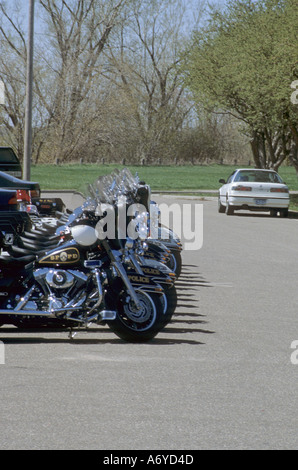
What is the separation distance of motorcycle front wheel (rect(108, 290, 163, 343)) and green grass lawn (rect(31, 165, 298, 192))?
40209mm

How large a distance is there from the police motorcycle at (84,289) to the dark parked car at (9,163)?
14283 mm

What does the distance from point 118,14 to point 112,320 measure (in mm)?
69891

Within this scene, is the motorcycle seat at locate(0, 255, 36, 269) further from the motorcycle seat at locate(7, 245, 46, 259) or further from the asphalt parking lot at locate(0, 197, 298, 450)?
the asphalt parking lot at locate(0, 197, 298, 450)

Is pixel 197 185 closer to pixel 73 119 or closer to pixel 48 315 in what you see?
pixel 73 119

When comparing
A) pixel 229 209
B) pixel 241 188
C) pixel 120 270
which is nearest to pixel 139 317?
pixel 120 270

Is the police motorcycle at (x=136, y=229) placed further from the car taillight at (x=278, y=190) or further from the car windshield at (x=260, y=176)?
the car windshield at (x=260, y=176)

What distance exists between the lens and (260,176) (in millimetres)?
29891

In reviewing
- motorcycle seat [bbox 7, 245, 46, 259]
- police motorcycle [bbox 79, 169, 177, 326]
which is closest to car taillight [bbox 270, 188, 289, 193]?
police motorcycle [bbox 79, 169, 177, 326]

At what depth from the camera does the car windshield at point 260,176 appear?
29719 mm

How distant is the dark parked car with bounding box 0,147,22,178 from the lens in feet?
73.9

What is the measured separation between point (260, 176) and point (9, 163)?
994cm

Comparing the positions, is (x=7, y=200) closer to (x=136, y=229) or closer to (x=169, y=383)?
(x=136, y=229)
